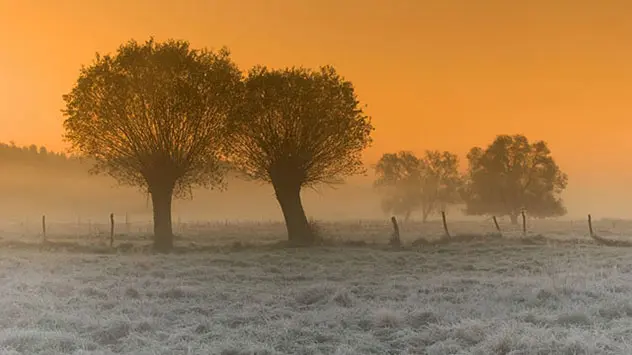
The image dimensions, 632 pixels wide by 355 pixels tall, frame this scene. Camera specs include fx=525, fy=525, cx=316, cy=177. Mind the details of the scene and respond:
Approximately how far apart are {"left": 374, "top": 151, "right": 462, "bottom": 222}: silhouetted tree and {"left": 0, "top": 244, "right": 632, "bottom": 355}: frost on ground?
75516mm

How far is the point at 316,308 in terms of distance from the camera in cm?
1599

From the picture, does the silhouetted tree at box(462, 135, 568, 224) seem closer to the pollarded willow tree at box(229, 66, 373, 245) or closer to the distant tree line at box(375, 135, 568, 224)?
the distant tree line at box(375, 135, 568, 224)

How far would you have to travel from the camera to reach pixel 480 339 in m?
11.6

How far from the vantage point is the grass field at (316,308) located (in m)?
11.5

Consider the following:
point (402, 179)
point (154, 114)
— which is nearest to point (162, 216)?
point (154, 114)

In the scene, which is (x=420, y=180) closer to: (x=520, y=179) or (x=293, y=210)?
(x=520, y=179)

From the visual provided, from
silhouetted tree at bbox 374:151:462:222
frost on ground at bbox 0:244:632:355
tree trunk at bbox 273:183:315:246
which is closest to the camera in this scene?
frost on ground at bbox 0:244:632:355

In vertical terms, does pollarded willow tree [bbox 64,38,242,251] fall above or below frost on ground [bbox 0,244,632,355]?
above

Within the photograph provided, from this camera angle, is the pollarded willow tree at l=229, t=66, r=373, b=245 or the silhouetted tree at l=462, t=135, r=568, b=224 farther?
the silhouetted tree at l=462, t=135, r=568, b=224

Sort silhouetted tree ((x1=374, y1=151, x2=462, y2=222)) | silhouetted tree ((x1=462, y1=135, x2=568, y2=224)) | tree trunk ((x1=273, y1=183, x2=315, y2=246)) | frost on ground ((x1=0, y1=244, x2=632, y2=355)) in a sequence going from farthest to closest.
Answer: silhouetted tree ((x1=374, y1=151, x2=462, y2=222)) → silhouetted tree ((x1=462, y1=135, x2=568, y2=224)) → tree trunk ((x1=273, y1=183, x2=315, y2=246)) → frost on ground ((x1=0, y1=244, x2=632, y2=355))

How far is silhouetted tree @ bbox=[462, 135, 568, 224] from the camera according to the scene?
79188 mm

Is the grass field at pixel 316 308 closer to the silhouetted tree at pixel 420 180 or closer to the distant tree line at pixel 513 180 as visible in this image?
the distant tree line at pixel 513 180

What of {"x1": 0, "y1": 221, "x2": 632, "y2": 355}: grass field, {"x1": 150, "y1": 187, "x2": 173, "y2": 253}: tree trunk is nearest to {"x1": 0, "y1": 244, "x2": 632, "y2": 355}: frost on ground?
{"x1": 0, "y1": 221, "x2": 632, "y2": 355}: grass field

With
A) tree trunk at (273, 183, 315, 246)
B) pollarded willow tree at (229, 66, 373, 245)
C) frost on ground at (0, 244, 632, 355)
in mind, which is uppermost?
pollarded willow tree at (229, 66, 373, 245)
